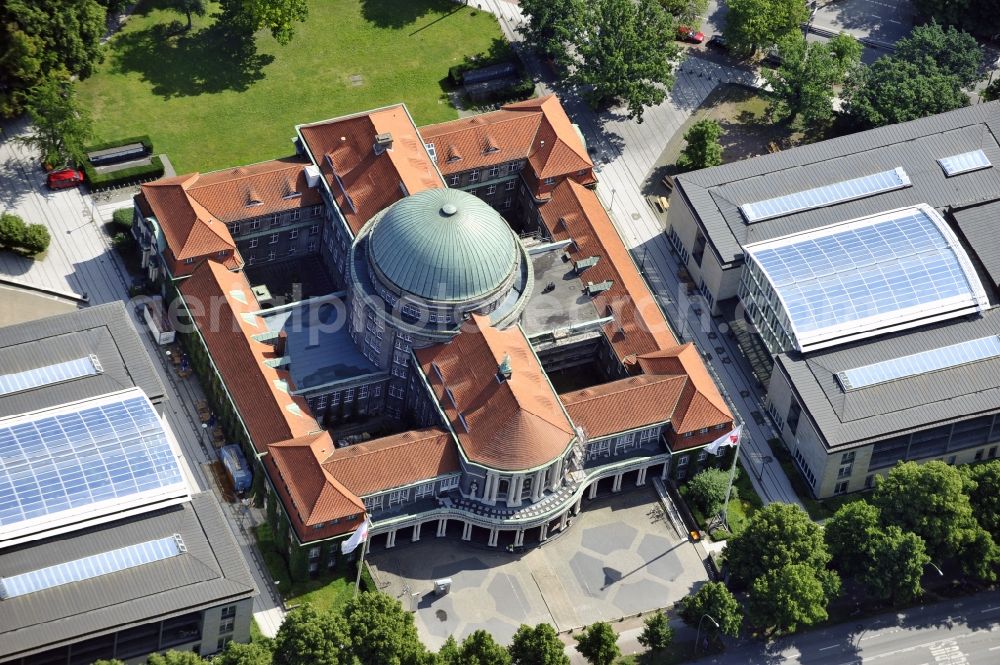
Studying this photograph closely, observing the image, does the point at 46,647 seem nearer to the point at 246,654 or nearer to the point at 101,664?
the point at 101,664

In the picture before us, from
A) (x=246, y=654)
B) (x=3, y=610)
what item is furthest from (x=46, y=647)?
(x=246, y=654)

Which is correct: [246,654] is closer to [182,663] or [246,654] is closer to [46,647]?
[182,663]

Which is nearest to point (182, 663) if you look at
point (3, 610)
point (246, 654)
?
point (246, 654)

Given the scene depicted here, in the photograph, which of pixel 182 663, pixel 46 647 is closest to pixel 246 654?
pixel 182 663

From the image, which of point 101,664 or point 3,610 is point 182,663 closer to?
point 101,664

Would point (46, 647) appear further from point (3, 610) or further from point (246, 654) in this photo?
point (246, 654)

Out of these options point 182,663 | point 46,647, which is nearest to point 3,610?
point 46,647
